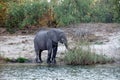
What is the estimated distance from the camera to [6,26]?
30312mm

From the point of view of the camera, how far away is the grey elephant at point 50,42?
22.2 meters

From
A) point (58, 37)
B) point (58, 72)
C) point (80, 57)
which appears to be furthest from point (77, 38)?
point (58, 72)

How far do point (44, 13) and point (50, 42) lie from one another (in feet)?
26.1

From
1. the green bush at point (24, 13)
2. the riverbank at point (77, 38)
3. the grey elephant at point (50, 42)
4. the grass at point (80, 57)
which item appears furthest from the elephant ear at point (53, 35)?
the green bush at point (24, 13)

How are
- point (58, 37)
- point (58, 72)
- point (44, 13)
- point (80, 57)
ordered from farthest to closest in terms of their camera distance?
point (44, 13) → point (58, 37) → point (80, 57) → point (58, 72)

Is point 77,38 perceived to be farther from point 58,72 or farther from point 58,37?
point 58,72

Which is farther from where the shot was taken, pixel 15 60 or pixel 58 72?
pixel 15 60

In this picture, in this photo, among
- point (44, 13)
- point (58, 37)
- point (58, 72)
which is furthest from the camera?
point (44, 13)

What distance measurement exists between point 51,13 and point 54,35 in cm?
792

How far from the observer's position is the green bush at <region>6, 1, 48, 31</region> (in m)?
30.0

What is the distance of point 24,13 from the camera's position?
3016 cm

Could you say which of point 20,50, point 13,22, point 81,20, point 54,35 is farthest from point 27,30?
point 54,35

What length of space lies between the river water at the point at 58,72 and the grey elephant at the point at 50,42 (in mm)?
1168

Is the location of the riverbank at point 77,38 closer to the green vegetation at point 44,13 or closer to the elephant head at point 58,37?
the elephant head at point 58,37
